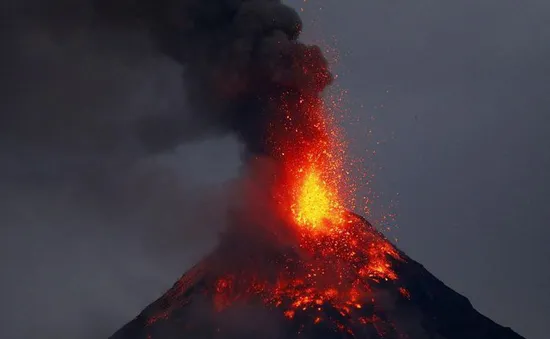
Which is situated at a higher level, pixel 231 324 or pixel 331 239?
pixel 331 239

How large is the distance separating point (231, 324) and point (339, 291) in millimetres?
8312

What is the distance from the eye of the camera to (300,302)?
6512 centimetres

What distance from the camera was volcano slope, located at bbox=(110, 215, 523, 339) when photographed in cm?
6406

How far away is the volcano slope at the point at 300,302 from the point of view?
210 feet

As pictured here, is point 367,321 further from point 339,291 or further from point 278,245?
point 278,245

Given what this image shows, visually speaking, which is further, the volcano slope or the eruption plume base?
the eruption plume base

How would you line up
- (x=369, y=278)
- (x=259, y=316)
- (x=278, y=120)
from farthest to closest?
1. (x=369, y=278)
2. (x=259, y=316)
3. (x=278, y=120)

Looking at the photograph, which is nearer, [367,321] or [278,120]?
[278,120]

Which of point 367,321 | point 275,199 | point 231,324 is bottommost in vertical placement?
point 231,324

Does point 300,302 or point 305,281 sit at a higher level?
point 305,281

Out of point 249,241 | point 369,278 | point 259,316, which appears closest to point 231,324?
point 259,316

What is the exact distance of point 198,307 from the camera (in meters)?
67.1

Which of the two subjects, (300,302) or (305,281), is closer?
(300,302)

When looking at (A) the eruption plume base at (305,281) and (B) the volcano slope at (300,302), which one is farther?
(A) the eruption plume base at (305,281)
